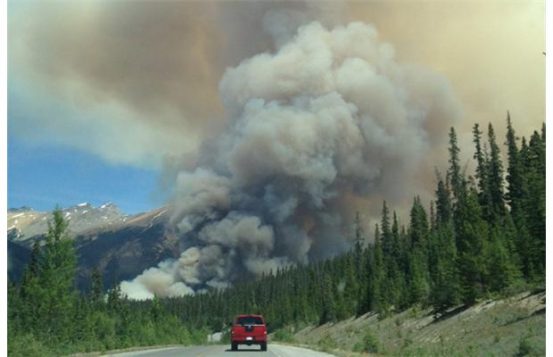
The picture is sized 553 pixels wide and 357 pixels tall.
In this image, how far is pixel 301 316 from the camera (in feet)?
617

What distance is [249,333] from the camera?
159 feet

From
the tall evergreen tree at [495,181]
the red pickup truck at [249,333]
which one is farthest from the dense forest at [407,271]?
the red pickup truck at [249,333]

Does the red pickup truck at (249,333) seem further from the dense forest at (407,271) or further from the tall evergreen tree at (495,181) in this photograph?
the tall evergreen tree at (495,181)

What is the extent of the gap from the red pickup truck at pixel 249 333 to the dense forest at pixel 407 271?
39.4 ft

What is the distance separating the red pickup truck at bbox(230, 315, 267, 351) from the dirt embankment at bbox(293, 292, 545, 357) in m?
5.15

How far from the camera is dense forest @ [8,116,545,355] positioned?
6191cm

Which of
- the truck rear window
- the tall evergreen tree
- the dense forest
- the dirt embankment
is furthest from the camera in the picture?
the tall evergreen tree

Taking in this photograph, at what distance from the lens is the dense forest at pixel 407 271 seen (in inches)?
2437

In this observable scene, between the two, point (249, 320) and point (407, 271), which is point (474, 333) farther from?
point (407, 271)

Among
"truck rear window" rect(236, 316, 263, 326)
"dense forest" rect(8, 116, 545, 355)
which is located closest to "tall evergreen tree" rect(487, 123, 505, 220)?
"dense forest" rect(8, 116, 545, 355)

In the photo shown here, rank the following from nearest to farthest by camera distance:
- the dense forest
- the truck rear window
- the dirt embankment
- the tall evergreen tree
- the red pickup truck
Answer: the dirt embankment
the red pickup truck
the truck rear window
the dense forest
the tall evergreen tree

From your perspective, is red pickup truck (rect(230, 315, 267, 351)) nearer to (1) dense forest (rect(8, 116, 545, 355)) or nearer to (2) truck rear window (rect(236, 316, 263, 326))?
(2) truck rear window (rect(236, 316, 263, 326))
